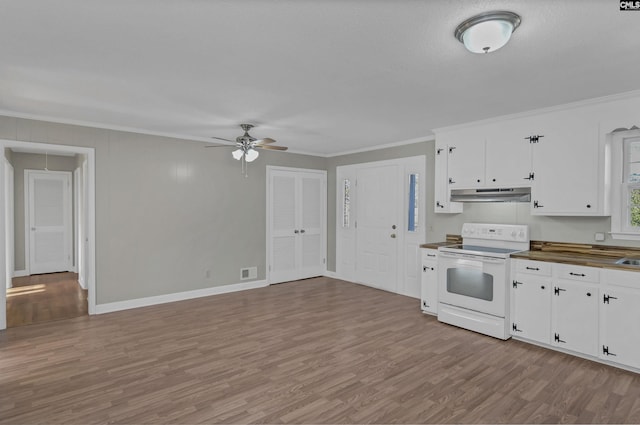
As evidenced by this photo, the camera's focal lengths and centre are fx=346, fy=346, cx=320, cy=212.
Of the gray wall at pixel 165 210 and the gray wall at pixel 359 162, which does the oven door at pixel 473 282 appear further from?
the gray wall at pixel 165 210

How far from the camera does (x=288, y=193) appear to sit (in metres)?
6.69

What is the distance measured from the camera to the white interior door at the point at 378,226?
5.93 m

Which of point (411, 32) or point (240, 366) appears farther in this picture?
point (240, 366)

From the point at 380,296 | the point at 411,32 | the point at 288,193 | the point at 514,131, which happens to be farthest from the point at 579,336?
the point at 288,193

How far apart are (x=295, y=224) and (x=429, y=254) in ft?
9.45

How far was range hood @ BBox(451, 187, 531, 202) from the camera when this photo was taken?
4.02 metres

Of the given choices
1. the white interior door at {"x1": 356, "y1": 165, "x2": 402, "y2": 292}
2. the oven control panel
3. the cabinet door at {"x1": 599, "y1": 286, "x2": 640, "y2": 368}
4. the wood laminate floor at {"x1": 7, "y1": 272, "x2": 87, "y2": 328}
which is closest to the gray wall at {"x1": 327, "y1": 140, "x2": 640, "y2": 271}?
the oven control panel

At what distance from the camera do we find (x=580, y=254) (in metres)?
3.77

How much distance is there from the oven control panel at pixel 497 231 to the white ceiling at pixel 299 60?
4.58ft

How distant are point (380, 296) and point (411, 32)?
4.30m

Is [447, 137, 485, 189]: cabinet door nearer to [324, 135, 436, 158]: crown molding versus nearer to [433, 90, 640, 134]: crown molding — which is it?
[433, 90, 640, 134]: crown molding

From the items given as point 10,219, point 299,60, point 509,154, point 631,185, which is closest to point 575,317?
point 631,185

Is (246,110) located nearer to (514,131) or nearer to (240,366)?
(240,366)

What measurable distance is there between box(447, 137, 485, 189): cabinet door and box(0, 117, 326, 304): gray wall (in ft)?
10.6
